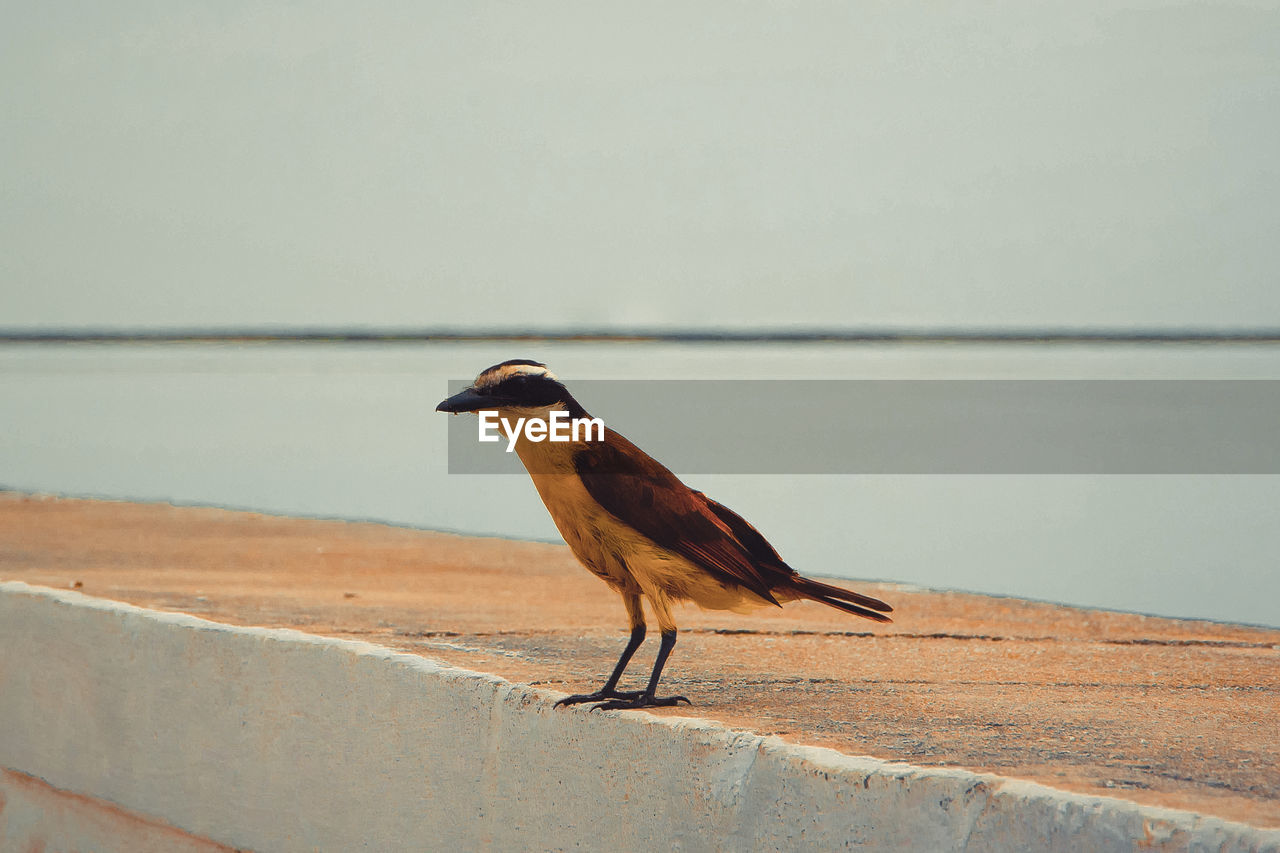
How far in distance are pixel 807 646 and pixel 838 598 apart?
1616mm

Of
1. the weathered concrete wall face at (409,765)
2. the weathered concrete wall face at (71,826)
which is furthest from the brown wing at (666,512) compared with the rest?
the weathered concrete wall face at (71,826)

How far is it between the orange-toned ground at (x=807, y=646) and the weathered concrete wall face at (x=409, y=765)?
142 millimetres

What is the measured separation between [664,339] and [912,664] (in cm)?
298

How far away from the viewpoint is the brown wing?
2.11 meters

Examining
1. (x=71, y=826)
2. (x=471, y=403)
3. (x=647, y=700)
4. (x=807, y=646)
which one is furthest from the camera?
(x=807, y=646)

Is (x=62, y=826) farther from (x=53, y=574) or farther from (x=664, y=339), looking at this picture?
(x=664, y=339)

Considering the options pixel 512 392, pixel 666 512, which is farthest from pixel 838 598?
pixel 512 392

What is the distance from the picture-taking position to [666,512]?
7.00 ft

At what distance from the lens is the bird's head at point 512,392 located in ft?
6.75

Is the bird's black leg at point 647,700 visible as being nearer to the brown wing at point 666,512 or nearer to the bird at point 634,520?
the bird at point 634,520

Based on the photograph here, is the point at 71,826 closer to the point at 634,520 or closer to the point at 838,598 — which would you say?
the point at 634,520

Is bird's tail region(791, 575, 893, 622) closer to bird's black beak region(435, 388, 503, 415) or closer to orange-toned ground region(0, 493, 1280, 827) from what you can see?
orange-toned ground region(0, 493, 1280, 827)

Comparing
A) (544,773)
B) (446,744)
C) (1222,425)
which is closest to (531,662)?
(446,744)

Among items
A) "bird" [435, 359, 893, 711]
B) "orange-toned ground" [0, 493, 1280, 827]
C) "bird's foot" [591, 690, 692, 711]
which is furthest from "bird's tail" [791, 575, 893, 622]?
"bird's foot" [591, 690, 692, 711]
